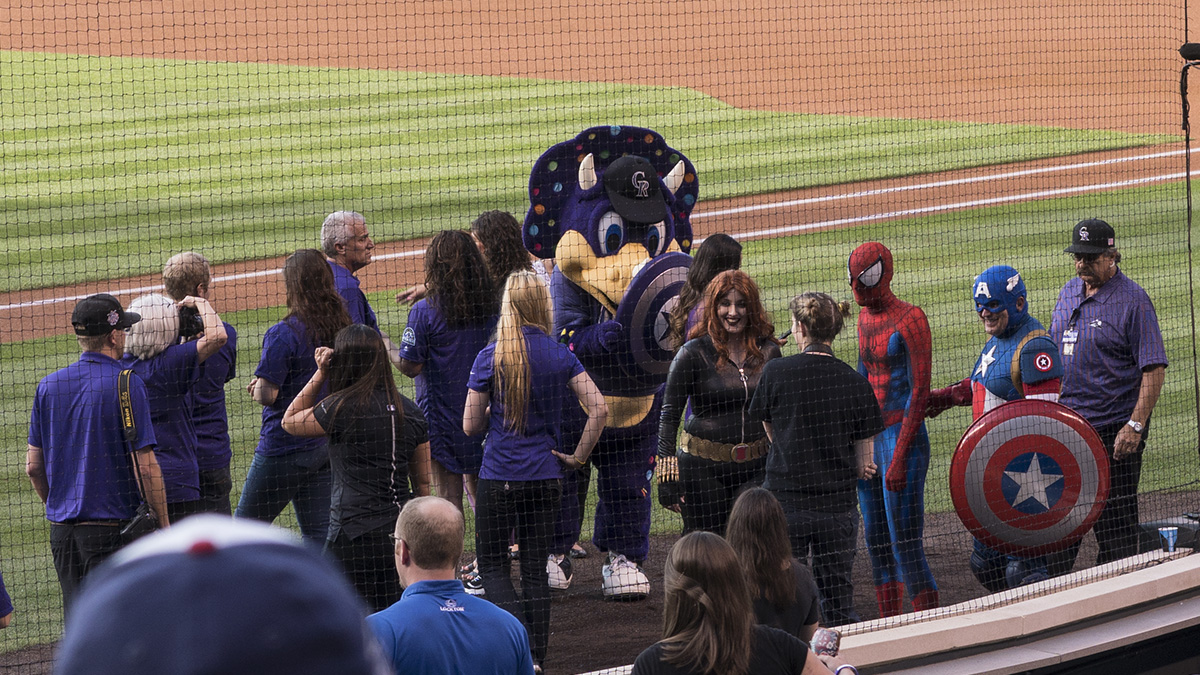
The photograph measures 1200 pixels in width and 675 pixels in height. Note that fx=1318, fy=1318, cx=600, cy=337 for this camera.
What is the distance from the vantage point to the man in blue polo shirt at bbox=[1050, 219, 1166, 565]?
17.4 ft

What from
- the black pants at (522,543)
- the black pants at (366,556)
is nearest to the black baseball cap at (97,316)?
the black pants at (366,556)

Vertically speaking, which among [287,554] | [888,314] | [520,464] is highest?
[287,554]

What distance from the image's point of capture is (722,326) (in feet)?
16.0

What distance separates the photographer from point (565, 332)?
599cm

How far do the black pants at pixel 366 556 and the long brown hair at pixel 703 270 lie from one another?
5.13 ft

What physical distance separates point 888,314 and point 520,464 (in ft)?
5.17

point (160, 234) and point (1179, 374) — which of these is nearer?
point (1179, 374)

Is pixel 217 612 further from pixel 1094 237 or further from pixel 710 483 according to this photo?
pixel 1094 237

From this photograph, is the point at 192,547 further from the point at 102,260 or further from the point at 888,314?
the point at 102,260

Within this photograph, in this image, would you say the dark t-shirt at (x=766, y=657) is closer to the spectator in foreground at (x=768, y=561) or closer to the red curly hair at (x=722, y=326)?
the spectator in foreground at (x=768, y=561)

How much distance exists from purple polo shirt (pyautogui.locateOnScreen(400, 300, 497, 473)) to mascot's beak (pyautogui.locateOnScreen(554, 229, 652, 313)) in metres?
0.73

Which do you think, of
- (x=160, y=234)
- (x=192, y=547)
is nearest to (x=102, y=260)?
(x=160, y=234)

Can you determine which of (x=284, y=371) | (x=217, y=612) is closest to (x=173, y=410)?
(x=284, y=371)

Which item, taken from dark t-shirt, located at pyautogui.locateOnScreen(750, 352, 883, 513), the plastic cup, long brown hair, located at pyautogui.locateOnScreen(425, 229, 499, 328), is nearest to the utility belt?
dark t-shirt, located at pyautogui.locateOnScreen(750, 352, 883, 513)
